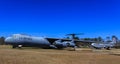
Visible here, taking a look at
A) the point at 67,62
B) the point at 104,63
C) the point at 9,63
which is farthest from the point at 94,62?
the point at 9,63

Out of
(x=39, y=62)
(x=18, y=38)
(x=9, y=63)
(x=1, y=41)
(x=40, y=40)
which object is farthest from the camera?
(x=1, y=41)

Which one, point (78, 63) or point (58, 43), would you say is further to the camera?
point (58, 43)

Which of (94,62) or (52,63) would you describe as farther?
(94,62)

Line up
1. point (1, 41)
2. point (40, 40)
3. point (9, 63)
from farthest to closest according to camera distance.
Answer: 1. point (1, 41)
2. point (40, 40)
3. point (9, 63)

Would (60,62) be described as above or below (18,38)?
below

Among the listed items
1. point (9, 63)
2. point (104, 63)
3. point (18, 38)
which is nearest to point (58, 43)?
point (18, 38)

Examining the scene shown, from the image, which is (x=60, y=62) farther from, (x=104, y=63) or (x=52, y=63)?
(x=104, y=63)

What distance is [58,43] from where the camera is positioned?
2643 inches

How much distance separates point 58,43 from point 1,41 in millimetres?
70883

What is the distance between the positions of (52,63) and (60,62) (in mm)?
1377

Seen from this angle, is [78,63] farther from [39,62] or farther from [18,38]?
[18,38]

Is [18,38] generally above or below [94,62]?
above

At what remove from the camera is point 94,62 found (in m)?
26.3

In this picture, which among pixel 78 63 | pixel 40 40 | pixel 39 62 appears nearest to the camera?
pixel 39 62
